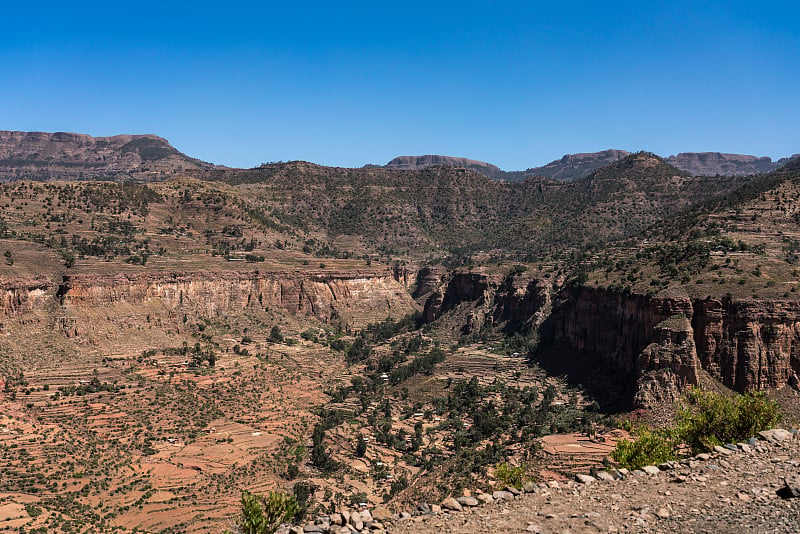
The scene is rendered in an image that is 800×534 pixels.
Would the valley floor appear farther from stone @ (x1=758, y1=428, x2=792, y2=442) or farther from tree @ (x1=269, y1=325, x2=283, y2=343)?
tree @ (x1=269, y1=325, x2=283, y2=343)

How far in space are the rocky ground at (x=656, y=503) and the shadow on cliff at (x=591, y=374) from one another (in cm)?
3062

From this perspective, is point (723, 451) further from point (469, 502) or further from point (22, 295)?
point (22, 295)

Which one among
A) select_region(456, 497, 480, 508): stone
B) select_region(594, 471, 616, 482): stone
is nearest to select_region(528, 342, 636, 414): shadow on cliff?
select_region(594, 471, 616, 482): stone

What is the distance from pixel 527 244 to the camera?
143 meters

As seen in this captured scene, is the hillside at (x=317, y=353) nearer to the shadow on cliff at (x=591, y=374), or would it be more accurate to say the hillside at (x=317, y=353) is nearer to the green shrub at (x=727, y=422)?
the shadow on cliff at (x=591, y=374)

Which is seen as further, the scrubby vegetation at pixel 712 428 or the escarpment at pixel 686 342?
the escarpment at pixel 686 342

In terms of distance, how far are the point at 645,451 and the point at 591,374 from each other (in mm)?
33716

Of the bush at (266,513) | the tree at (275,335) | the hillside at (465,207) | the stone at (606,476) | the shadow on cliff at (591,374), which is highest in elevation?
the hillside at (465,207)

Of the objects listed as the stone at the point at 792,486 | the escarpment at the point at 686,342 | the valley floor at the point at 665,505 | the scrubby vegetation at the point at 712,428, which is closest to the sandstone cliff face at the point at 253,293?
the escarpment at the point at 686,342

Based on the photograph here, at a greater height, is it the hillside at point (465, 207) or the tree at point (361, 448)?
the hillside at point (465, 207)

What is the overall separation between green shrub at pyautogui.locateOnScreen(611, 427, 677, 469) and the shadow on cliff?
1950cm

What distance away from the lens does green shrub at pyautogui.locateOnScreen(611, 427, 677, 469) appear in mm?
29516

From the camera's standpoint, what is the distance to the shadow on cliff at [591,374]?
55.0 meters

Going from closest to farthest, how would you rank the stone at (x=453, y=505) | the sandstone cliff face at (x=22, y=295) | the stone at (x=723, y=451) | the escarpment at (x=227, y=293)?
the stone at (x=453, y=505) → the stone at (x=723, y=451) → the sandstone cliff face at (x=22, y=295) → the escarpment at (x=227, y=293)
